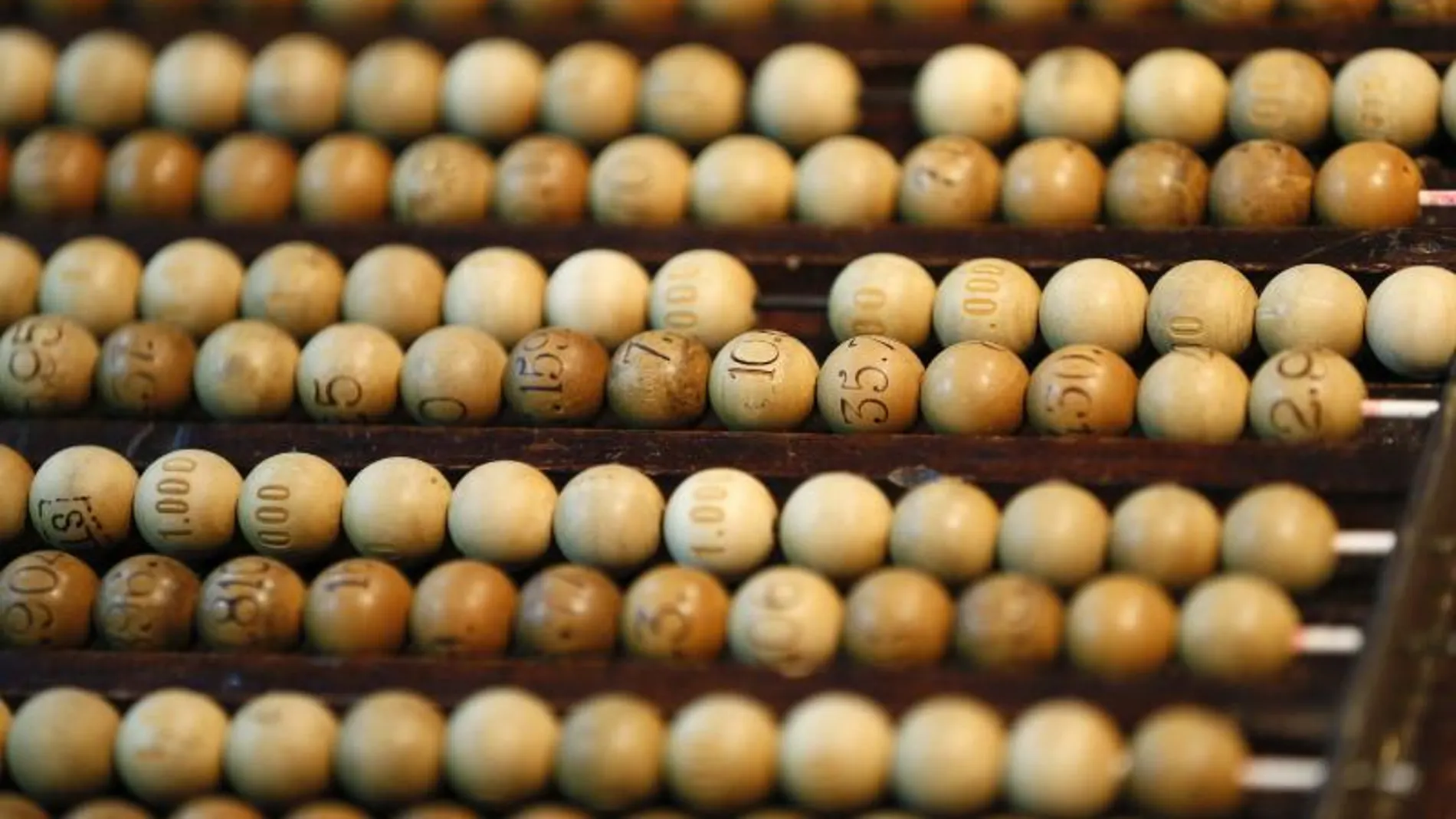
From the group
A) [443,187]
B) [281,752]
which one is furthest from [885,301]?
[281,752]

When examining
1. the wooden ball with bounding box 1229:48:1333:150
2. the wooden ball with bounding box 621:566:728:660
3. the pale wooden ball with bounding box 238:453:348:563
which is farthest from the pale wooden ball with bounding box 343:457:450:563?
the wooden ball with bounding box 1229:48:1333:150

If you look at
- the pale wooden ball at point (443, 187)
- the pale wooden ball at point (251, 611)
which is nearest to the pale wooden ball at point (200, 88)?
the pale wooden ball at point (443, 187)

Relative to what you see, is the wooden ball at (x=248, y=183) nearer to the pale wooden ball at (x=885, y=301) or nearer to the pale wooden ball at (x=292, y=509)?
the pale wooden ball at (x=292, y=509)

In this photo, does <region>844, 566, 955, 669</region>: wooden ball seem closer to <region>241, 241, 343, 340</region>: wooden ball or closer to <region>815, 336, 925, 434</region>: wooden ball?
<region>815, 336, 925, 434</region>: wooden ball

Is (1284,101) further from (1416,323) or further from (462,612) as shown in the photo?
(462,612)

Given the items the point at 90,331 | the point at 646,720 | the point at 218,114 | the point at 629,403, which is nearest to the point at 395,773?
the point at 646,720

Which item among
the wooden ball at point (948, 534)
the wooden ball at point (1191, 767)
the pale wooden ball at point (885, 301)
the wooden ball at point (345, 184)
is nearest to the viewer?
the wooden ball at point (1191, 767)

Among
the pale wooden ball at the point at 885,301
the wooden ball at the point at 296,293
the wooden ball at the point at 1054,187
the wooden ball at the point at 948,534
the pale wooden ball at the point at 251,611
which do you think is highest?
the wooden ball at the point at 1054,187

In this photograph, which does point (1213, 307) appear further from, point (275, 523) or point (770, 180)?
point (275, 523)
